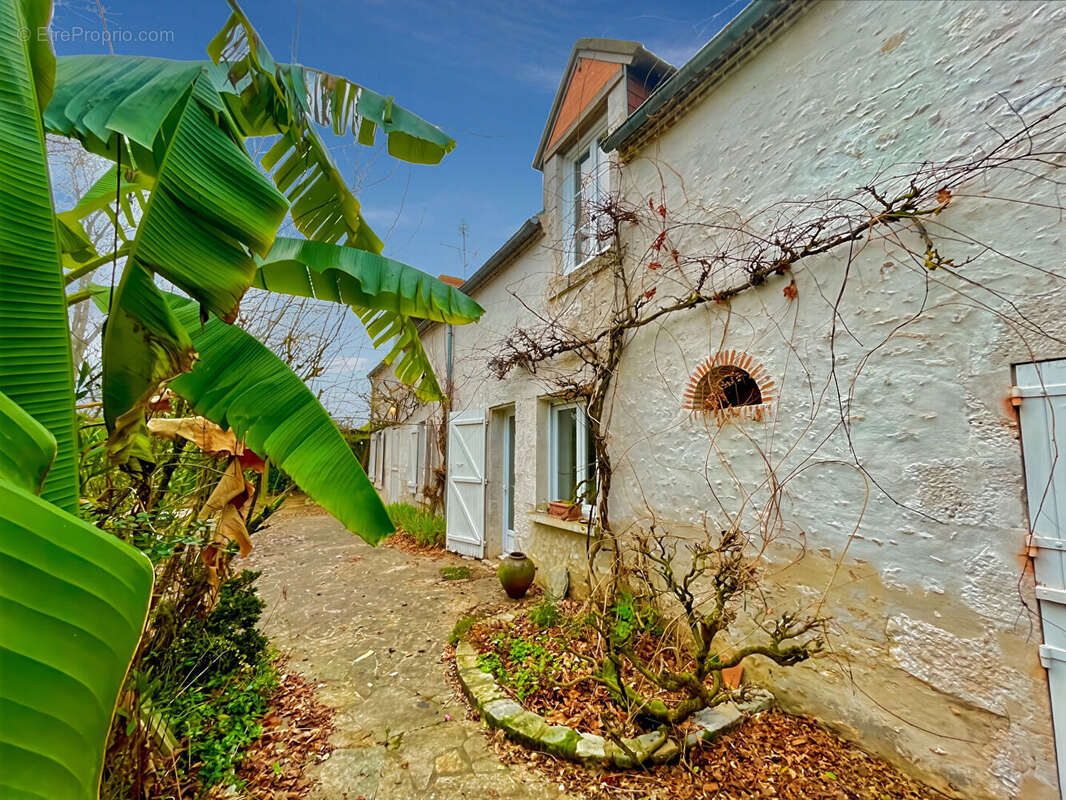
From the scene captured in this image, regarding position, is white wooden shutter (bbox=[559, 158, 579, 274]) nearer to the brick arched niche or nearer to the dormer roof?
the dormer roof

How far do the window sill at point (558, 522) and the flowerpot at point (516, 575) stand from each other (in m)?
0.53

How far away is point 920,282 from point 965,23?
1.41m

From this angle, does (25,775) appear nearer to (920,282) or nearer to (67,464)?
(67,464)

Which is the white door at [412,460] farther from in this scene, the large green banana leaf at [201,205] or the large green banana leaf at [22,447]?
the large green banana leaf at [22,447]

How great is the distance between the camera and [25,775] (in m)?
0.60

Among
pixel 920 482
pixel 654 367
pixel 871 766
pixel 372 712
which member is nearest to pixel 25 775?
pixel 372 712

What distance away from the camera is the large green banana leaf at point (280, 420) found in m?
1.89

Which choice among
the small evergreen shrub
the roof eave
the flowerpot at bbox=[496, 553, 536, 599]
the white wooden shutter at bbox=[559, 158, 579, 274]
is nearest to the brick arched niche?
the roof eave

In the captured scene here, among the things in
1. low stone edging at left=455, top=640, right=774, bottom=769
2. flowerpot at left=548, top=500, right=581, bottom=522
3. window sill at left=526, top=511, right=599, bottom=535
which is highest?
flowerpot at left=548, top=500, right=581, bottom=522

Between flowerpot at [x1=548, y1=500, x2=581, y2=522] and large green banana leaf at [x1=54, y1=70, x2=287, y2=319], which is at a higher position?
large green banana leaf at [x1=54, y1=70, x2=287, y2=319]

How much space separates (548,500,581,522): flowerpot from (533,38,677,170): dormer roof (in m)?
4.56

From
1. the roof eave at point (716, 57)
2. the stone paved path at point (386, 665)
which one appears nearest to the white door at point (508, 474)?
the stone paved path at point (386, 665)

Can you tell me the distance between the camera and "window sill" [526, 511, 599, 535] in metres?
4.71

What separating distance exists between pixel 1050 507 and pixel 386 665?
15.1 ft
